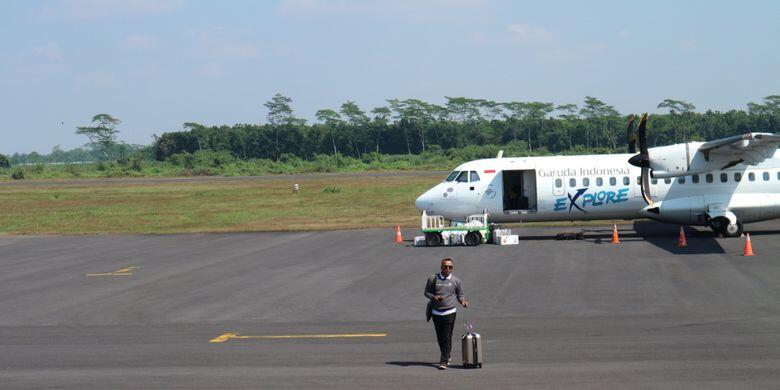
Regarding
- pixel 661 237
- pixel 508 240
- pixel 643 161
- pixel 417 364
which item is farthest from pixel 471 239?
pixel 417 364

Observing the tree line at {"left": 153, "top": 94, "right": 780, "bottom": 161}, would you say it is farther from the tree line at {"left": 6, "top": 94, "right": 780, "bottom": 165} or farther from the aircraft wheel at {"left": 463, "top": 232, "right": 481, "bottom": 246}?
the aircraft wheel at {"left": 463, "top": 232, "right": 481, "bottom": 246}

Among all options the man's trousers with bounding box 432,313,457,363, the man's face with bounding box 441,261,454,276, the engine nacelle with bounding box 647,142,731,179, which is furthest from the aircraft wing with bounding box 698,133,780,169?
the man's trousers with bounding box 432,313,457,363

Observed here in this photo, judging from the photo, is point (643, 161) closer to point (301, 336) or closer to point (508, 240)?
point (508, 240)

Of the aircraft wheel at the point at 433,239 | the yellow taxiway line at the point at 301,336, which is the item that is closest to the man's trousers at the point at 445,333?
the yellow taxiway line at the point at 301,336

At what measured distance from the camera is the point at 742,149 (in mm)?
29812

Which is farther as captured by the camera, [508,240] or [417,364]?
[508,240]

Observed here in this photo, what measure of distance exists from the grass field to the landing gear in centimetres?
1628

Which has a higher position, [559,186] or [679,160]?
[679,160]

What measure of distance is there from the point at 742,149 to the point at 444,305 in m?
20.6

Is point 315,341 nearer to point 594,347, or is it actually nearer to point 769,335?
point 594,347

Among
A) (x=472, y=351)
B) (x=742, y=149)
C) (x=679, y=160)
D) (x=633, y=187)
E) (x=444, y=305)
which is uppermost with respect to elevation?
(x=742, y=149)

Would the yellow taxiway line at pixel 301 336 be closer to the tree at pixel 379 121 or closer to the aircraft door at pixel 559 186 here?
the aircraft door at pixel 559 186

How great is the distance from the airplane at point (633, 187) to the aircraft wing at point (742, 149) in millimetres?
37

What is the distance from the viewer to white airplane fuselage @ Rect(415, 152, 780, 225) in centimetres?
3139
